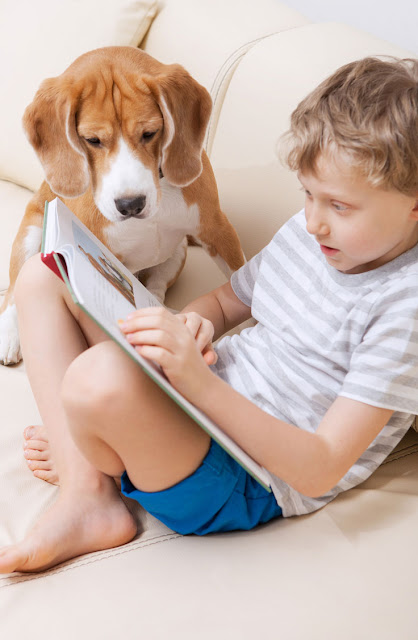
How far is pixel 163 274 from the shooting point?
148 cm

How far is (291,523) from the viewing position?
3.13ft

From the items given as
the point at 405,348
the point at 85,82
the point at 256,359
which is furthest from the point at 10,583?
the point at 85,82

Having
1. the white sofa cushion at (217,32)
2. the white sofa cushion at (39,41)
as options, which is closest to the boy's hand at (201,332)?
the white sofa cushion at (217,32)

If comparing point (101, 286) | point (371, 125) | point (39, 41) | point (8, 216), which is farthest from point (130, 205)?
point (39, 41)

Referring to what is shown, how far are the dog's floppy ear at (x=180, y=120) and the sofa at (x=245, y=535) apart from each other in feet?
0.52

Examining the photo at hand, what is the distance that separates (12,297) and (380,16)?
0.98 meters

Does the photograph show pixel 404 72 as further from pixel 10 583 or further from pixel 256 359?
pixel 10 583

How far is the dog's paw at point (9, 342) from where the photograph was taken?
1.33 metres

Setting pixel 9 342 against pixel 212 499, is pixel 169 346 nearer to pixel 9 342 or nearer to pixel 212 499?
pixel 212 499

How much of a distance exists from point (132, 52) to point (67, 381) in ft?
2.22

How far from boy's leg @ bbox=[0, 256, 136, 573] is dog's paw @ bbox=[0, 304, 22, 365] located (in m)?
0.22

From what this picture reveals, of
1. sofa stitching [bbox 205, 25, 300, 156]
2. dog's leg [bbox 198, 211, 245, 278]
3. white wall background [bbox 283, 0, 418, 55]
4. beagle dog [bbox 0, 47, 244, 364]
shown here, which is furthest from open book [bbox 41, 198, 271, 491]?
white wall background [bbox 283, 0, 418, 55]

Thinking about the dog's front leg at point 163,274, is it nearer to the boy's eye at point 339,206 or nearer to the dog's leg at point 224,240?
the dog's leg at point 224,240

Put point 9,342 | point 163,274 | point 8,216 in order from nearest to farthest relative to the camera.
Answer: point 9,342 → point 163,274 → point 8,216
